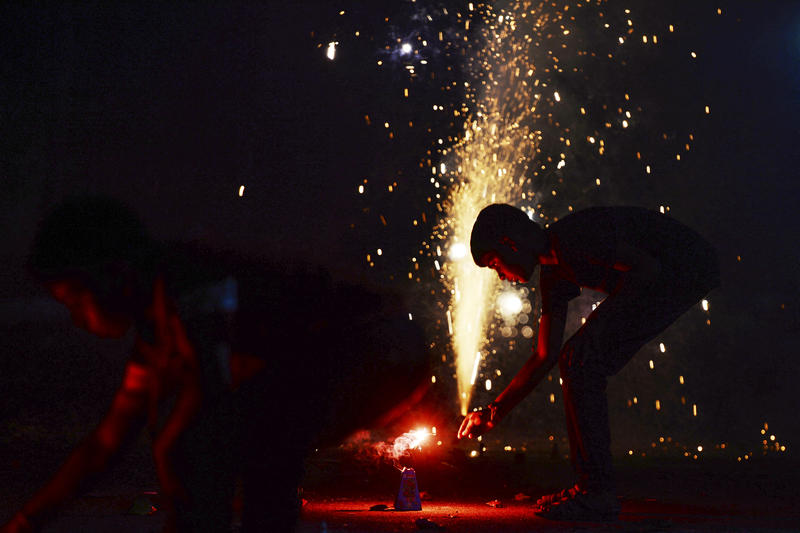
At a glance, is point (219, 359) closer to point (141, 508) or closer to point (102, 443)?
point (102, 443)

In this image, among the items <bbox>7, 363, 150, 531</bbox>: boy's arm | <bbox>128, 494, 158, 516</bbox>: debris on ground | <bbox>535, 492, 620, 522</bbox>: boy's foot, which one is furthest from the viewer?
<bbox>128, 494, 158, 516</bbox>: debris on ground

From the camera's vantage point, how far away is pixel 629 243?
12.6 feet

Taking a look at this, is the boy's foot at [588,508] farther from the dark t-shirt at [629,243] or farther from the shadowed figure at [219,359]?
the shadowed figure at [219,359]

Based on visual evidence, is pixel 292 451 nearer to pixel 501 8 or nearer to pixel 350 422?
pixel 350 422

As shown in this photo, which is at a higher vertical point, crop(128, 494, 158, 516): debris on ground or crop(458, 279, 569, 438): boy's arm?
crop(458, 279, 569, 438): boy's arm

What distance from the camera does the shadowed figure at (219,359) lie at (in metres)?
1.84

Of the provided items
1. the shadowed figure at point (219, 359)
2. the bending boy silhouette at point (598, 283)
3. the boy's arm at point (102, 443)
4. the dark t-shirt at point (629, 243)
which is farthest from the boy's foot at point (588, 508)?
the boy's arm at point (102, 443)

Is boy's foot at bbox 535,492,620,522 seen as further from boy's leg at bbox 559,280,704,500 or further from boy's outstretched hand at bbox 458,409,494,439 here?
boy's outstretched hand at bbox 458,409,494,439

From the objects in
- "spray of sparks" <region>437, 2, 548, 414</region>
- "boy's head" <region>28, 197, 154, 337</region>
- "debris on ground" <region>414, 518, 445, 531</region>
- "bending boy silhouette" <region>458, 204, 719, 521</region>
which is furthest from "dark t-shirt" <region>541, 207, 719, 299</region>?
"spray of sparks" <region>437, 2, 548, 414</region>

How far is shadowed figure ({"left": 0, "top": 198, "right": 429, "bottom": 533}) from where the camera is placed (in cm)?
184

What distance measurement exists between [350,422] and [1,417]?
808 cm

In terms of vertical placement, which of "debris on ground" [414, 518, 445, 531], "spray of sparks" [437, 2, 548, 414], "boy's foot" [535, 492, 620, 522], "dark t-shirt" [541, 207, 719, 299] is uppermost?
"spray of sparks" [437, 2, 548, 414]

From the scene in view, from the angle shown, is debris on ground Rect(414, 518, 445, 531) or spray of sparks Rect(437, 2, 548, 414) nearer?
debris on ground Rect(414, 518, 445, 531)

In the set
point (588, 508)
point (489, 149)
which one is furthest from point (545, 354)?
point (489, 149)
